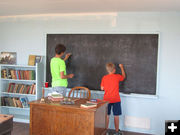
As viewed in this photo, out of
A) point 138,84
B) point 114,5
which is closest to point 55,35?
point 114,5

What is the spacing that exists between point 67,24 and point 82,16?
1.36 ft

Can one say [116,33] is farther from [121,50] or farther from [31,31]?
[31,31]

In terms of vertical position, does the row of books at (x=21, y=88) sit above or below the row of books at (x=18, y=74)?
below

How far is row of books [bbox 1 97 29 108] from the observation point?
5.18 metres

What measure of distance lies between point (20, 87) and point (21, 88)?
0.04 metres

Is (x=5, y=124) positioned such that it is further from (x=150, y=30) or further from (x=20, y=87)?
(x=150, y=30)

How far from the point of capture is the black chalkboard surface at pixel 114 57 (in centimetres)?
439

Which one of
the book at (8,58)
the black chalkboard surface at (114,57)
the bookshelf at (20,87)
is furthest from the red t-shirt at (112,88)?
the book at (8,58)

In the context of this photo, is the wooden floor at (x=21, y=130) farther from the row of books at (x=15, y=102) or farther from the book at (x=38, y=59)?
the book at (x=38, y=59)

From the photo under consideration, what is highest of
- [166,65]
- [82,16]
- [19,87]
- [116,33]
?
[82,16]

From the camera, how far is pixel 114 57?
180 inches

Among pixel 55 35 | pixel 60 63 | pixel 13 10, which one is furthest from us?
pixel 55 35

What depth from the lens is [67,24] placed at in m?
4.91

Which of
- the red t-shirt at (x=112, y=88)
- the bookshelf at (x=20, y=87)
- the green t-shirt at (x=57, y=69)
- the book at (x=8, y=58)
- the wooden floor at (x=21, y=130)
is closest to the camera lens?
the green t-shirt at (x=57, y=69)
